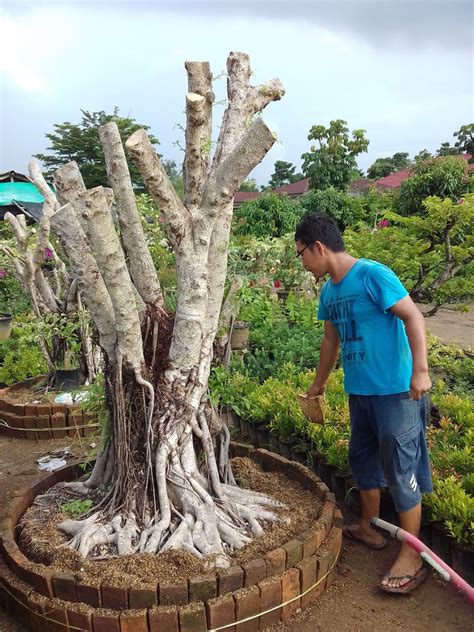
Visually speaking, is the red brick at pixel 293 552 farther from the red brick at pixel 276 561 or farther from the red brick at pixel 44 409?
the red brick at pixel 44 409

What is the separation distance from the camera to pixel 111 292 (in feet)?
9.27

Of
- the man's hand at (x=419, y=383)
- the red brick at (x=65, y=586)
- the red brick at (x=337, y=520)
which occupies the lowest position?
the red brick at (x=337, y=520)

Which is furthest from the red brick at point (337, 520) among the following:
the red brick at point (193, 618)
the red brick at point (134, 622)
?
the red brick at point (134, 622)

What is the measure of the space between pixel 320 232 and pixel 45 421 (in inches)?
146

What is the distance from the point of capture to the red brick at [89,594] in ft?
7.84

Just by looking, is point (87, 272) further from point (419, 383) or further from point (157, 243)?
point (157, 243)

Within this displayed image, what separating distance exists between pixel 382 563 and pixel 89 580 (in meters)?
1.67

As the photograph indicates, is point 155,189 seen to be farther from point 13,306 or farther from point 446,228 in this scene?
point 13,306

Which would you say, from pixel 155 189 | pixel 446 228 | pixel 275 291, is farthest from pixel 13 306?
pixel 155 189

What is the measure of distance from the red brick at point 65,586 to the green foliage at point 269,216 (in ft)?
58.4

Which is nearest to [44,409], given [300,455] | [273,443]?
[273,443]

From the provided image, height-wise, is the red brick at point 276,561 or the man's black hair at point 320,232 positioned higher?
the man's black hair at point 320,232

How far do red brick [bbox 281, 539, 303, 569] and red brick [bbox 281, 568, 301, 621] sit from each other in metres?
0.04

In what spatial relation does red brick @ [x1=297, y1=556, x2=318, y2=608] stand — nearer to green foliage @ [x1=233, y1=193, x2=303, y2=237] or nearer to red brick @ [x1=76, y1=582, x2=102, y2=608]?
red brick @ [x1=76, y1=582, x2=102, y2=608]
